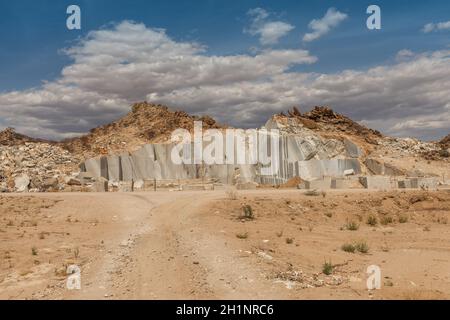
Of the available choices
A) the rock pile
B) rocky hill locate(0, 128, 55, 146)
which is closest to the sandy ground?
the rock pile

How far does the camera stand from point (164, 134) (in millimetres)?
65312

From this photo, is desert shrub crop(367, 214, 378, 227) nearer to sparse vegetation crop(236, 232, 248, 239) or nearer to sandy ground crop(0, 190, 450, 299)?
sandy ground crop(0, 190, 450, 299)

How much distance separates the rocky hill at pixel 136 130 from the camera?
209ft

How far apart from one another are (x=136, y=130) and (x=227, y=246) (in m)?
59.1

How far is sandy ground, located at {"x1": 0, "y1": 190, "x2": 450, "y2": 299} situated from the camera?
861cm

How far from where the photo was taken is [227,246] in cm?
1272

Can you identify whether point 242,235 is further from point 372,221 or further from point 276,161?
point 276,161

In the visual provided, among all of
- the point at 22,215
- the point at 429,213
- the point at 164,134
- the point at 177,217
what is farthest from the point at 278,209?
the point at 164,134

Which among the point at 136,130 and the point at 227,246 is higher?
the point at 136,130

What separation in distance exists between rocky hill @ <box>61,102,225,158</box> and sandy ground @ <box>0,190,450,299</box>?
39.1 m

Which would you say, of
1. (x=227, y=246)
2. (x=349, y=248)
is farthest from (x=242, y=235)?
(x=349, y=248)

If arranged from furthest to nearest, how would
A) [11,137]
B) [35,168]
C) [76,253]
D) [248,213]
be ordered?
1. [11,137]
2. [35,168]
3. [248,213]
4. [76,253]

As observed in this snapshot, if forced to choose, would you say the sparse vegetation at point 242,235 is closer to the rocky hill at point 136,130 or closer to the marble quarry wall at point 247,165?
the marble quarry wall at point 247,165
